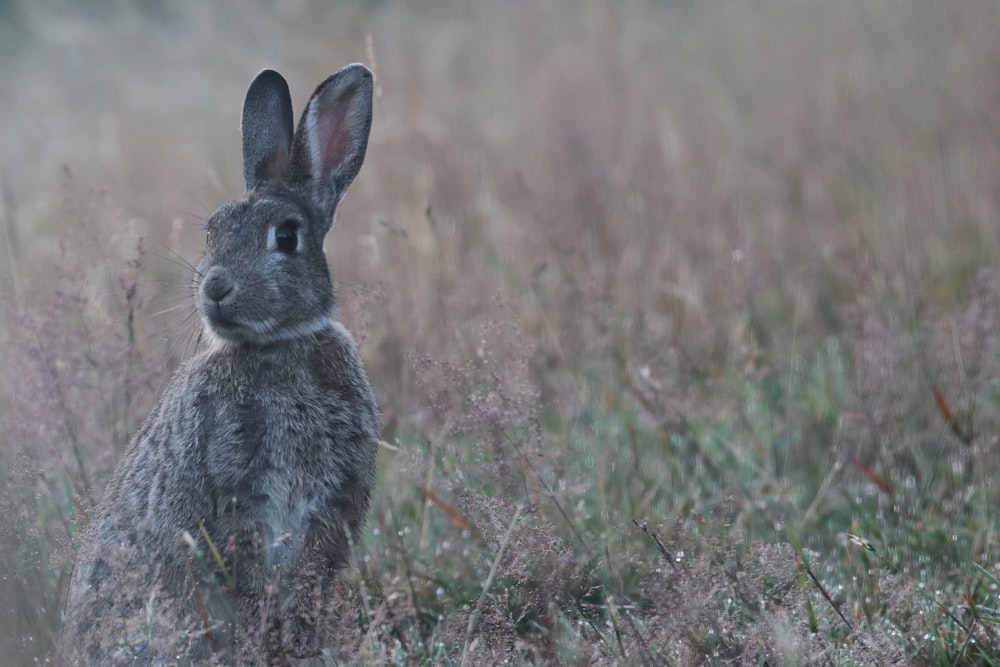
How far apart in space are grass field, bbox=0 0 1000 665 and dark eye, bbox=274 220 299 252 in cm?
28

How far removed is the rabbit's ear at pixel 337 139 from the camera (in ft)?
13.3

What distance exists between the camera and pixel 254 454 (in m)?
3.47

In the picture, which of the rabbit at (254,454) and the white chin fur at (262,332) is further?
the white chin fur at (262,332)

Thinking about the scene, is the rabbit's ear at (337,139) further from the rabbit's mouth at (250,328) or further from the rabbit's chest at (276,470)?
the rabbit's chest at (276,470)

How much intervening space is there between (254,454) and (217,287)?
1.80ft

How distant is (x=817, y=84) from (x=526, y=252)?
2.92m

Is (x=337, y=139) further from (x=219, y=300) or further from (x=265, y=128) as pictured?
(x=219, y=300)

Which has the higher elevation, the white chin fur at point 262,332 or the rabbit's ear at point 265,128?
the rabbit's ear at point 265,128

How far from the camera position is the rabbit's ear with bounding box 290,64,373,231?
13.3 feet

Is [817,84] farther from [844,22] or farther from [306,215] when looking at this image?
[306,215]

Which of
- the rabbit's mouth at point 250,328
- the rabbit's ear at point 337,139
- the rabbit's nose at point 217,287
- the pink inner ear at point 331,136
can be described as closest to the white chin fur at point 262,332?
the rabbit's mouth at point 250,328

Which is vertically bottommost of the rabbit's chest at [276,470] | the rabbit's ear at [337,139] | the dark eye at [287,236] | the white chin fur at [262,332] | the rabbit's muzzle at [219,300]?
the rabbit's chest at [276,470]

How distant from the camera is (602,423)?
16.2 ft

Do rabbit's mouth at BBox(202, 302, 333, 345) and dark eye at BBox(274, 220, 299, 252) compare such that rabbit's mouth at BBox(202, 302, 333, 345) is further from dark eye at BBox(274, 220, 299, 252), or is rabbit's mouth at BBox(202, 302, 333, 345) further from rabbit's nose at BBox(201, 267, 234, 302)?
dark eye at BBox(274, 220, 299, 252)
